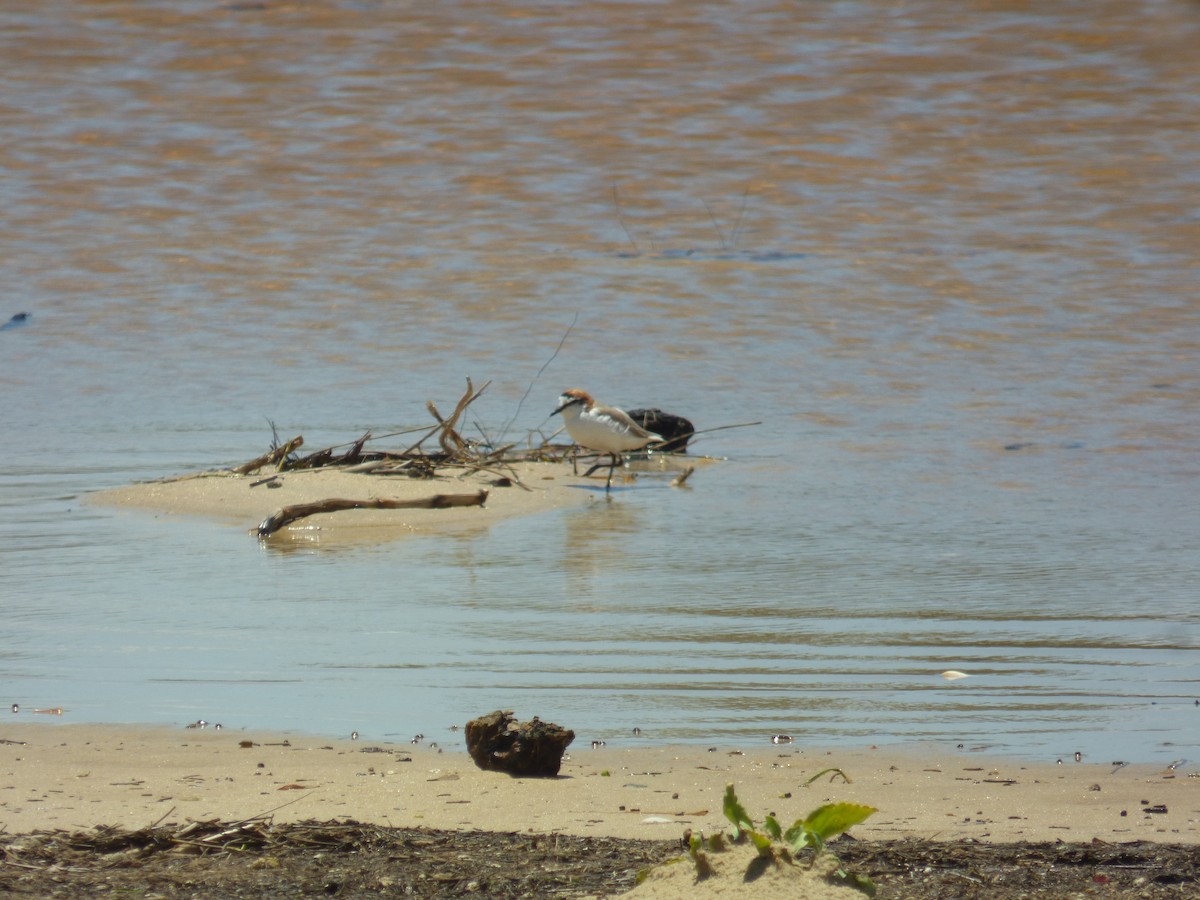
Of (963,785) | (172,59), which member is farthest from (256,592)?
(172,59)

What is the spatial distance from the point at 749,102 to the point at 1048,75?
10.7ft

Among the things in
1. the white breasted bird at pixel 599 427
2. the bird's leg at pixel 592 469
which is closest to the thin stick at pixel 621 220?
the bird's leg at pixel 592 469

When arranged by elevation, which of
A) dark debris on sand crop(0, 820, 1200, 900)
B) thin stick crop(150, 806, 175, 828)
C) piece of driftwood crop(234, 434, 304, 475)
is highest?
dark debris on sand crop(0, 820, 1200, 900)

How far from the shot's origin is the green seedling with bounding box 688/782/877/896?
9.17 feet

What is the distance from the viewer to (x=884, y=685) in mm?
4461

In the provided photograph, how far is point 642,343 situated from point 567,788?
8131 mm

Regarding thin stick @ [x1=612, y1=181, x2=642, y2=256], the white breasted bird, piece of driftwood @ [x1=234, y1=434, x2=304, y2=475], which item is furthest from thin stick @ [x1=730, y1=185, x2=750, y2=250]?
piece of driftwood @ [x1=234, y1=434, x2=304, y2=475]

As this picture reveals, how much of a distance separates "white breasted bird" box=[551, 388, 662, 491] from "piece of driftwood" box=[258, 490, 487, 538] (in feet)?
3.44

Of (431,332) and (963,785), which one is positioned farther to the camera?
(431,332)

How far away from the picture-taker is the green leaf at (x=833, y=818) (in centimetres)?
280

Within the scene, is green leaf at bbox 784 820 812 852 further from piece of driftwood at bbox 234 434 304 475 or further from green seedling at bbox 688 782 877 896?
piece of driftwood at bbox 234 434 304 475

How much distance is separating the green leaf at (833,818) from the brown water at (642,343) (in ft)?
3.66

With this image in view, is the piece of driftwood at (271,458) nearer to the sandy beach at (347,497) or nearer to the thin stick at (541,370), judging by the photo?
the sandy beach at (347,497)

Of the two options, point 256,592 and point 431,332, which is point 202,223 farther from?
point 256,592
